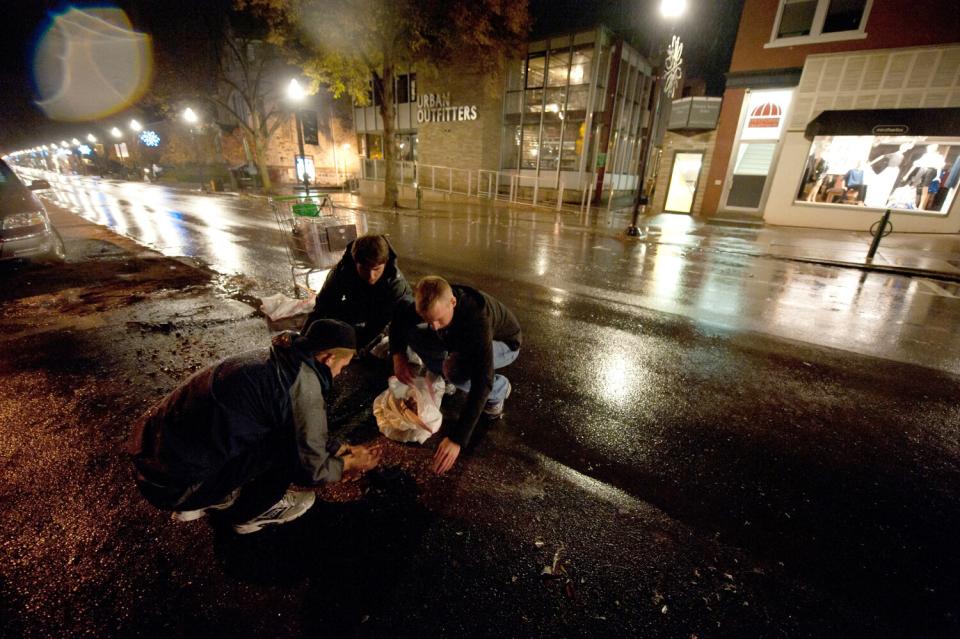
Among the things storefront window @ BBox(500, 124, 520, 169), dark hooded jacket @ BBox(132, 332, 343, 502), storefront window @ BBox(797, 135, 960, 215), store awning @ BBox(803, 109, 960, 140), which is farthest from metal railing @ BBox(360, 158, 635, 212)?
dark hooded jacket @ BBox(132, 332, 343, 502)

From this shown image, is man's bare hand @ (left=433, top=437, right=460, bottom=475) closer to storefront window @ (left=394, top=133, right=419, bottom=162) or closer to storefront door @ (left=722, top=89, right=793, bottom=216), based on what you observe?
storefront door @ (left=722, top=89, right=793, bottom=216)

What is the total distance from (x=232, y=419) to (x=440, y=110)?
80.3 ft

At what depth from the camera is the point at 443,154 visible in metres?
23.1

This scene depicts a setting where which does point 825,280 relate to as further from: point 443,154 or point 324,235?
point 443,154

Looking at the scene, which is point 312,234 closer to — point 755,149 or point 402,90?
point 755,149

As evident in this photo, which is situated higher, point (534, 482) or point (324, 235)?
point (324, 235)

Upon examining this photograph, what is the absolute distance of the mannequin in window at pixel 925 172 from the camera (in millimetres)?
12219

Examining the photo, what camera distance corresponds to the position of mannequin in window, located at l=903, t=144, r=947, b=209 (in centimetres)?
1222

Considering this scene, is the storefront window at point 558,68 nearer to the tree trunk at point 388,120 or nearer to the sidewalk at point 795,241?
the sidewalk at point 795,241

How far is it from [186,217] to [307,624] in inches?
616

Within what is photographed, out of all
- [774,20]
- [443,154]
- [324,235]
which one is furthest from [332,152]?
[324,235]

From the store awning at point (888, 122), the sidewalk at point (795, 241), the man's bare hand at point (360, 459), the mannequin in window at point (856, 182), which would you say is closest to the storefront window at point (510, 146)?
the sidewalk at point (795, 241)

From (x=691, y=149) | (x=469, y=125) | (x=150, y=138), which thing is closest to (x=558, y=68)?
(x=469, y=125)

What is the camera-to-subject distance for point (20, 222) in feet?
A: 20.4
